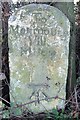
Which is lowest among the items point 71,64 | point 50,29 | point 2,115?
point 2,115

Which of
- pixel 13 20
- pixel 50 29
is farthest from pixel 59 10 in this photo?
pixel 13 20

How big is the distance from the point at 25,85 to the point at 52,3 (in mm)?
910

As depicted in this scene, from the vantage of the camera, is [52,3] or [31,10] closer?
[31,10]

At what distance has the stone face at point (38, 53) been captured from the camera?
3576 mm

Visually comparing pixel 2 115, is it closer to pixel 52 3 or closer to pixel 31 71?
pixel 31 71

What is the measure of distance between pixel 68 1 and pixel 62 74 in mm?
755

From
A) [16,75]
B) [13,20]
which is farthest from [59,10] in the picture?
[16,75]

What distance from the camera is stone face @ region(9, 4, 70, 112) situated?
358cm

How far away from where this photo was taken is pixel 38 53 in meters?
3.60

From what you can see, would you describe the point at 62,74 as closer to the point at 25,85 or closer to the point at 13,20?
the point at 25,85

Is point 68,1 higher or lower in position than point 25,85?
higher

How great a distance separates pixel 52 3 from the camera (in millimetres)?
3969

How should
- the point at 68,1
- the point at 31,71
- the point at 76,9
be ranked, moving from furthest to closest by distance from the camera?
the point at 76,9 → the point at 68,1 → the point at 31,71

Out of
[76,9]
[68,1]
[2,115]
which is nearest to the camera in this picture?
[2,115]
